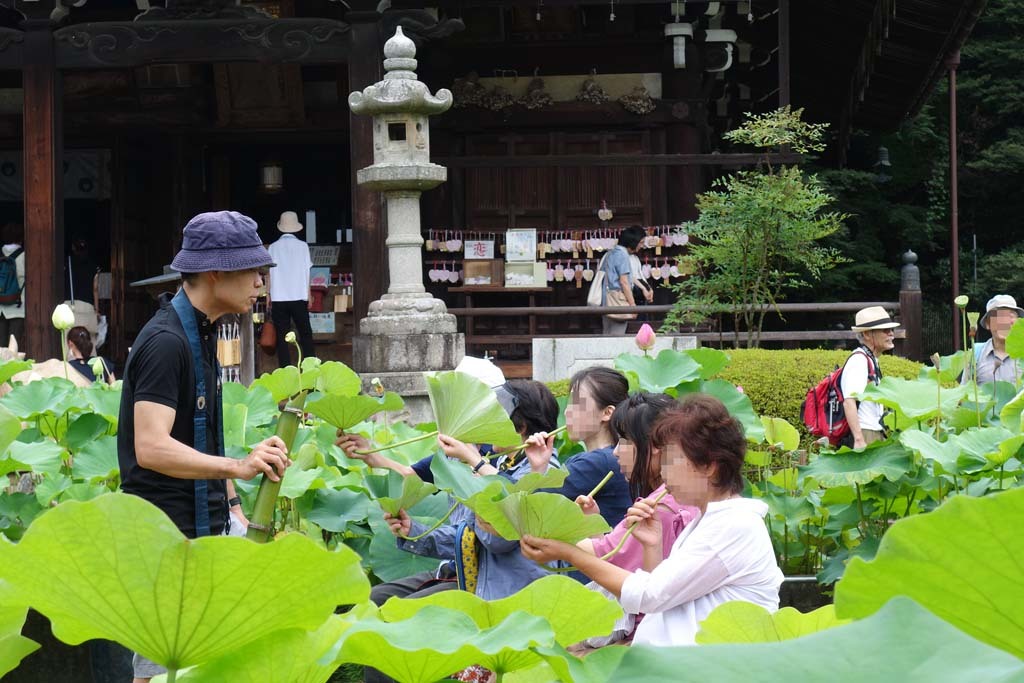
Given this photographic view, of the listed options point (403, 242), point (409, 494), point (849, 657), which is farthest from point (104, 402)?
point (403, 242)

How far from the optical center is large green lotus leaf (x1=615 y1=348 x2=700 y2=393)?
458 cm

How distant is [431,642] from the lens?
112 cm

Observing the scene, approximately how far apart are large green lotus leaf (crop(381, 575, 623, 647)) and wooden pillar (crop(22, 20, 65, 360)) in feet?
29.5

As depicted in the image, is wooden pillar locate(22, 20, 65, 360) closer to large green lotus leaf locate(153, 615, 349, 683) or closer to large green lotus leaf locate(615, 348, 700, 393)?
large green lotus leaf locate(615, 348, 700, 393)

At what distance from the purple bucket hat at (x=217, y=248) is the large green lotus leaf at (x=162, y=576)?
1.84 metres

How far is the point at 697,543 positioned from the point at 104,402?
8.06 ft

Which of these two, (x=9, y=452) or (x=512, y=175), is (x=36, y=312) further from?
(x=9, y=452)

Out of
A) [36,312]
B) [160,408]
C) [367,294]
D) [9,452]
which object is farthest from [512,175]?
[160,408]

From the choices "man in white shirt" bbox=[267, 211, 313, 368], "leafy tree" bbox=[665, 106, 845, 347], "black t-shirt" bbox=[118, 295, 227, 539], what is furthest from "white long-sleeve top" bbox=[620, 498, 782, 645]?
"man in white shirt" bbox=[267, 211, 313, 368]

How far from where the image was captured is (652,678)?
0.55 meters

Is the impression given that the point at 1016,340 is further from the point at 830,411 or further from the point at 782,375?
the point at 782,375

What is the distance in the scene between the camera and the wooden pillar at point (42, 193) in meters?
9.88

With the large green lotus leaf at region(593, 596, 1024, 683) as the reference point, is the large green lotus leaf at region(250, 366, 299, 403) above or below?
below

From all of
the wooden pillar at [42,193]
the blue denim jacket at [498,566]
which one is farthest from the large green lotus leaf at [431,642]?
the wooden pillar at [42,193]
